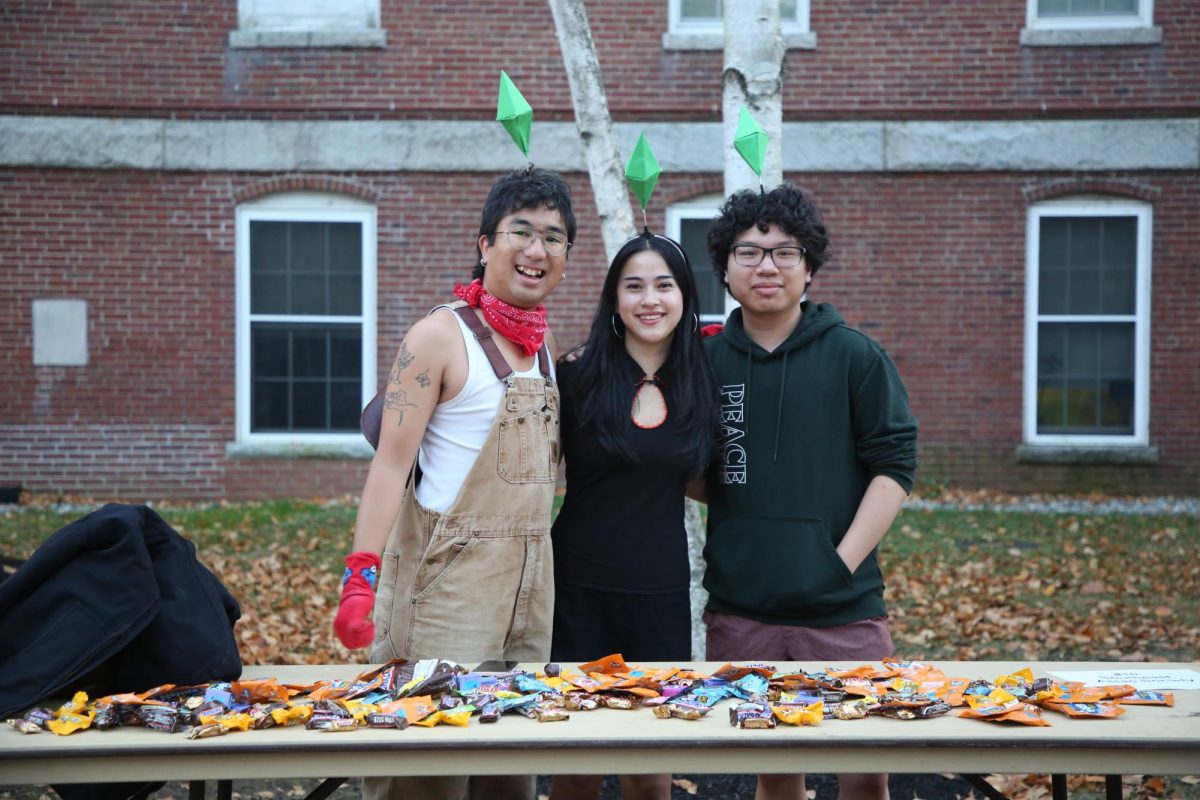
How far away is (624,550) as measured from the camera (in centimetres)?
314

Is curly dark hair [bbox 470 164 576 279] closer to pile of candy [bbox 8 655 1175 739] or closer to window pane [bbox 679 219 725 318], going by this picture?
pile of candy [bbox 8 655 1175 739]

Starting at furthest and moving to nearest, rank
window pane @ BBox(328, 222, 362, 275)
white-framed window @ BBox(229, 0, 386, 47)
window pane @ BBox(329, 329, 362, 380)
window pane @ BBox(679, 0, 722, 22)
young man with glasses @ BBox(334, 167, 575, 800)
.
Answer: window pane @ BBox(329, 329, 362, 380)
window pane @ BBox(328, 222, 362, 275)
window pane @ BBox(679, 0, 722, 22)
white-framed window @ BBox(229, 0, 386, 47)
young man with glasses @ BBox(334, 167, 575, 800)

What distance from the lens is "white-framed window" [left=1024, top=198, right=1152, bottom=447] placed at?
10.9 m

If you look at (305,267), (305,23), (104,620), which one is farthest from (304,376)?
(104,620)

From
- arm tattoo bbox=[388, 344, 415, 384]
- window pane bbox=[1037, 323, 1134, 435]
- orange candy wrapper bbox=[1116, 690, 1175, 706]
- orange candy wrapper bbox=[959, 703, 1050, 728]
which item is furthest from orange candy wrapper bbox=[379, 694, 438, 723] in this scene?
window pane bbox=[1037, 323, 1134, 435]

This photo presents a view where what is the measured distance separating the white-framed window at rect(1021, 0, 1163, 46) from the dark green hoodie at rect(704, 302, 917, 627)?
28.8 ft

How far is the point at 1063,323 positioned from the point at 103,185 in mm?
9232

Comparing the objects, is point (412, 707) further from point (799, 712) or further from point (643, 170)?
point (643, 170)

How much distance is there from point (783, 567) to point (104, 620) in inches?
67.7

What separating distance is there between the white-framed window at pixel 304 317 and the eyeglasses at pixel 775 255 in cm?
802

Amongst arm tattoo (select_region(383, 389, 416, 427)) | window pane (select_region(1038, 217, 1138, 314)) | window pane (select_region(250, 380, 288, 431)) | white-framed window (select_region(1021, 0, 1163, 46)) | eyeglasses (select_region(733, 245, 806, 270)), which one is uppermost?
white-framed window (select_region(1021, 0, 1163, 46))

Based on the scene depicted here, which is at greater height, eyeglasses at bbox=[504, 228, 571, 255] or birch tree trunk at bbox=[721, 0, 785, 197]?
birch tree trunk at bbox=[721, 0, 785, 197]

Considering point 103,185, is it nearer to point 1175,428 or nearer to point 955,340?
point 955,340

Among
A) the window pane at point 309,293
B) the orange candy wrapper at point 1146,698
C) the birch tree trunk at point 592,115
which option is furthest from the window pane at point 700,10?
the orange candy wrapper at point 1146,698
